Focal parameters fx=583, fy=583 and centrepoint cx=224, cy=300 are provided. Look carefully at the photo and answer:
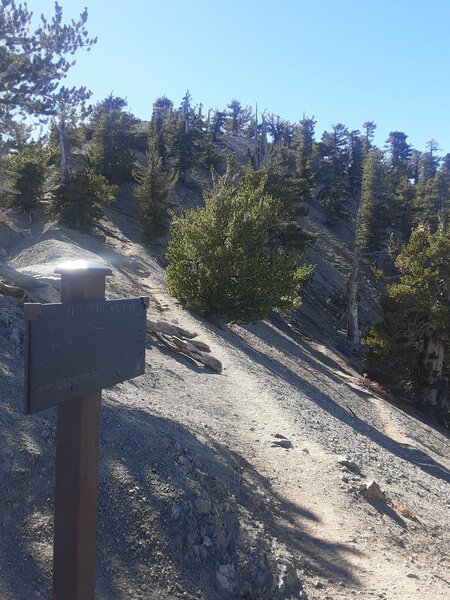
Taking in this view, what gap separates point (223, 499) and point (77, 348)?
3637 mm

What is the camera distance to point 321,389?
61.4 ft

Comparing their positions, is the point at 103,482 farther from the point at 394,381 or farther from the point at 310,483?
the point at 394,381

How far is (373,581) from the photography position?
6211 mm

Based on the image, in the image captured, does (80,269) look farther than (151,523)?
No

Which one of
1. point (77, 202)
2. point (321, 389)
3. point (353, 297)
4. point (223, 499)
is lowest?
point (321, 389)

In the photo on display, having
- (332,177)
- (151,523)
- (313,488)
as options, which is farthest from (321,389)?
(332,177)

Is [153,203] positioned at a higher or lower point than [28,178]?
lower

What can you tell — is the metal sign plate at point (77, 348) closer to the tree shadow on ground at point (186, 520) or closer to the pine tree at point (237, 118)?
the tree shadow on ground at point (186, 520)

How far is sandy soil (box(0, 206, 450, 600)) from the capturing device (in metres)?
4.92

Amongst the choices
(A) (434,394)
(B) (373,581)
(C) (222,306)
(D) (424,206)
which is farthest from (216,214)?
(D) (424,206)

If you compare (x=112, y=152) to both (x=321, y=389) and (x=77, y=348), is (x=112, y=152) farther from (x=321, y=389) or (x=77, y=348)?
(x=77, y=348)

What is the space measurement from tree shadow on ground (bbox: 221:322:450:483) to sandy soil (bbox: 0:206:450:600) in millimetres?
564

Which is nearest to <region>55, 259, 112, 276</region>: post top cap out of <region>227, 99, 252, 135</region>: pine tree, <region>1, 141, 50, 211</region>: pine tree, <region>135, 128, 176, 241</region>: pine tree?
<region>1, 141, 50, 211</region>: pine tree

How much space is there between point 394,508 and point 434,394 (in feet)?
62.1
